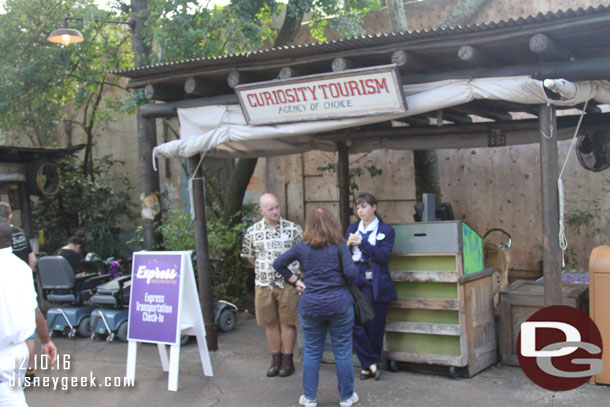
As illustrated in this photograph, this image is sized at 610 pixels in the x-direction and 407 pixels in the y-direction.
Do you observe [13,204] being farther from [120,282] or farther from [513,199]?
[513,199]

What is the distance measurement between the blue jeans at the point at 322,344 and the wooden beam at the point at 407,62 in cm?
228

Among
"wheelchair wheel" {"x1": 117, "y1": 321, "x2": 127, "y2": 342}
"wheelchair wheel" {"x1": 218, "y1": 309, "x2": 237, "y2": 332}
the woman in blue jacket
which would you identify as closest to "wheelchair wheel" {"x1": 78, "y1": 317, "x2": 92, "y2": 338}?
"wheelchair wheel" {"x1": 117, "y1": 321, "x2": 127, "y2": 342}

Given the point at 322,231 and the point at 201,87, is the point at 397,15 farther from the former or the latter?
the point at 322,231

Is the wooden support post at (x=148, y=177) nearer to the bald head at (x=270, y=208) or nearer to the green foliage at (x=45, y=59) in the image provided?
the green foliage at (x=45, y=59)

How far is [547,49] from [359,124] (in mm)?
1809

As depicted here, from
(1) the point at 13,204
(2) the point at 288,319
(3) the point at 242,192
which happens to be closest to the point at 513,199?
(3) the point at 242,192

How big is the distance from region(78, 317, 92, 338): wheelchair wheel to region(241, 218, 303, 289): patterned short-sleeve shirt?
322 centimetres

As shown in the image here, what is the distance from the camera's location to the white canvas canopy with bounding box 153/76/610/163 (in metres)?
5.44

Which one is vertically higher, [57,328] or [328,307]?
[328,307]

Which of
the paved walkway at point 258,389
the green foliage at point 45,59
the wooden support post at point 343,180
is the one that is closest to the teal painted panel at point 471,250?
the paved walkway at point 258,389

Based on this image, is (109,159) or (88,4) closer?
(88,4)

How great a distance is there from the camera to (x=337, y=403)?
551 cm

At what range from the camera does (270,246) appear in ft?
20.8

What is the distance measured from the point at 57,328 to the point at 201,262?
2.45m
